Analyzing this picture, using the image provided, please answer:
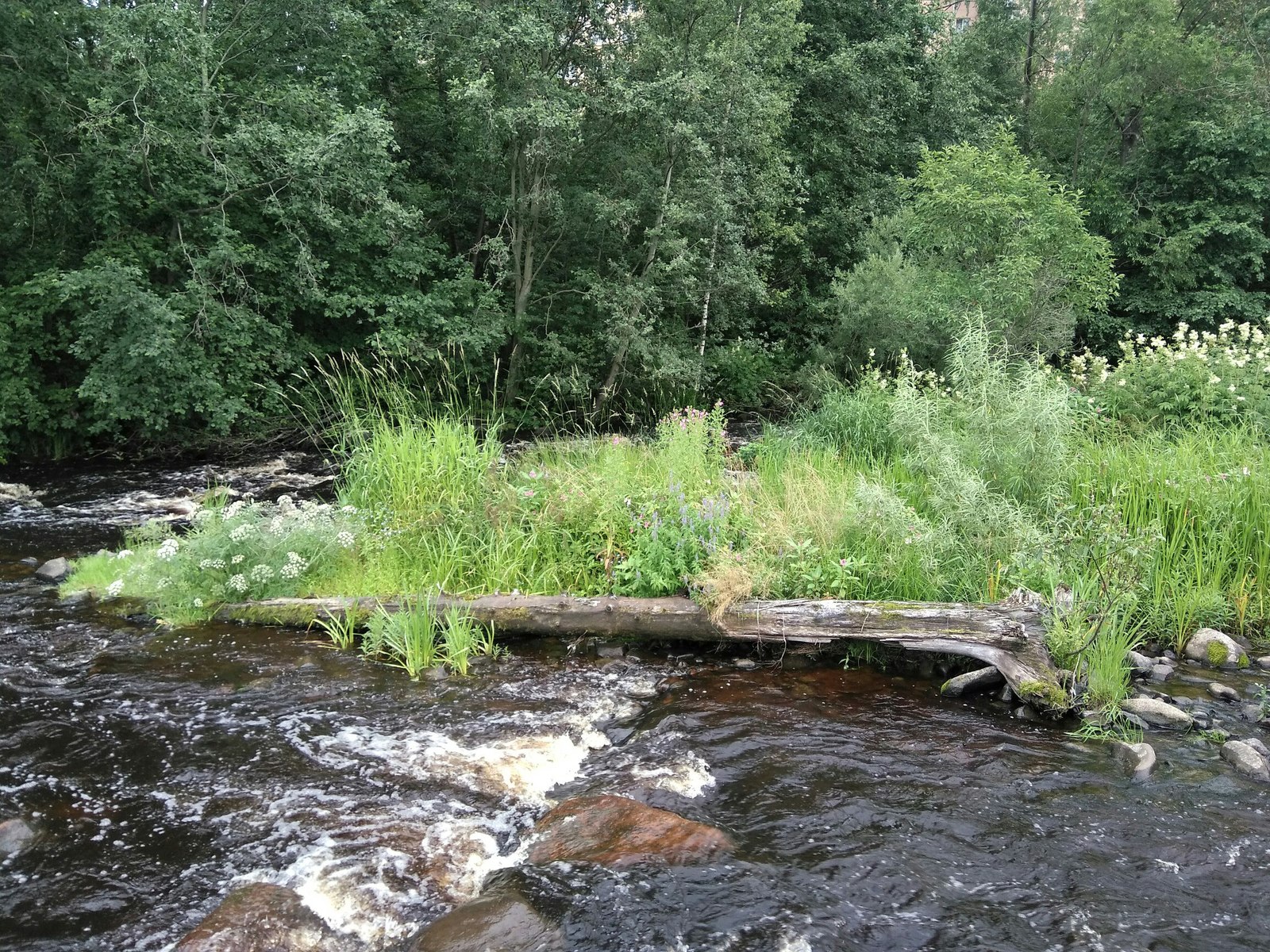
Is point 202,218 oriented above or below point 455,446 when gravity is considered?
above

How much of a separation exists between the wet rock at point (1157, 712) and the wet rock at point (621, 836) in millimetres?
2851

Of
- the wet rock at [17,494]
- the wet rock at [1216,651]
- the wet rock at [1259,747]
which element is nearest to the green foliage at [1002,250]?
the wet rock at [1216,651]

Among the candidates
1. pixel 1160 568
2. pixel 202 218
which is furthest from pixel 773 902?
pixel 202 218

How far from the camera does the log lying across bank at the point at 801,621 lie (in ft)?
17.2

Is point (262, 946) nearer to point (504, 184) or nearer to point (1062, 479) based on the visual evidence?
point (1062, 479)

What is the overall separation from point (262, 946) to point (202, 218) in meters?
13.7

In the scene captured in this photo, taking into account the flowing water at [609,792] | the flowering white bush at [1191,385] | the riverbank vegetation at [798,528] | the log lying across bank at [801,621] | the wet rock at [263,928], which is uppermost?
the flowering white bush at [1191,385]

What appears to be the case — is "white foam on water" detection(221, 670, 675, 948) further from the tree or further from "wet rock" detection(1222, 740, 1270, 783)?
the tree

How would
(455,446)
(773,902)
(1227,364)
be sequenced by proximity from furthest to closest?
(1227,364) < (455,446) < (773,902)

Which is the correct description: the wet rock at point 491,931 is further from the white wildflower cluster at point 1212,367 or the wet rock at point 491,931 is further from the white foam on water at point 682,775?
the white wildflower cluster at point 1212,367

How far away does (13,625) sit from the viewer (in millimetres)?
6484

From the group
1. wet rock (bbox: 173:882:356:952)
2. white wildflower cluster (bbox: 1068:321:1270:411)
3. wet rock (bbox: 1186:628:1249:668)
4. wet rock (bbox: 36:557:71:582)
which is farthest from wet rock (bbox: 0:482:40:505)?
white wildflower cluster (bbox: 1068:321:1270:411)

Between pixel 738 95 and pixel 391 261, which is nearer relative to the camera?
pixel 391 261

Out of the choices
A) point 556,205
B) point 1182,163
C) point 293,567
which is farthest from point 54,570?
point 1182,163
